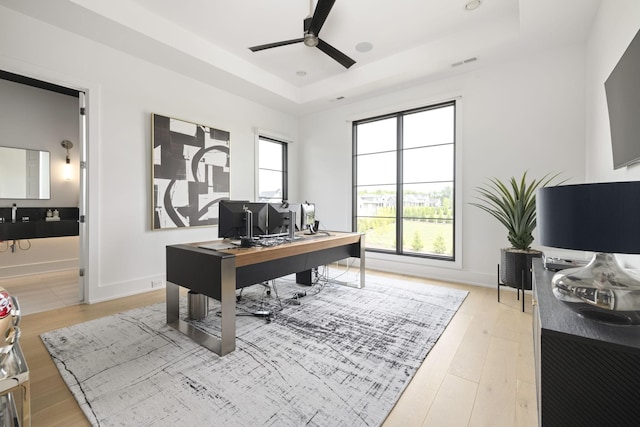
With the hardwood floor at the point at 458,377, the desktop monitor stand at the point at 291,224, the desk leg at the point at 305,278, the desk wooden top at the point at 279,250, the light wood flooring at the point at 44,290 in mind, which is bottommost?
the hardwood floor at the point at 458,377

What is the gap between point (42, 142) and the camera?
4.55m

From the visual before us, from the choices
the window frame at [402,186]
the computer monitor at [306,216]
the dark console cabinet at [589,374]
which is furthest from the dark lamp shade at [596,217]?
the window frame at [402,186]

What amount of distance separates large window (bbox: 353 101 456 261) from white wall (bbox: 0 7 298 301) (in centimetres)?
288

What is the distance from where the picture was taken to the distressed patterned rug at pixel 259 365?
4.99ft

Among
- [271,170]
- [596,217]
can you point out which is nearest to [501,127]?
[596,217]

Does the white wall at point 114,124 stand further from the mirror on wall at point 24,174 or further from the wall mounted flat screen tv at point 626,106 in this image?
the wall mounted flat screen tv at point 626,106

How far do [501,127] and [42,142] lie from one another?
696 cm

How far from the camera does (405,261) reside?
4.53 meters

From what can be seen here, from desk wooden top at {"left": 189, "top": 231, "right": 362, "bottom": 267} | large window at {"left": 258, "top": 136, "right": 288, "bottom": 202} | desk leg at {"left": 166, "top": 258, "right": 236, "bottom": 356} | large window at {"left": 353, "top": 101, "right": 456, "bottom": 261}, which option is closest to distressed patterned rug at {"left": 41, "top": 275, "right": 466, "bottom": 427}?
desk leg at {"left": 166, "top": 258, "right": 236, "bottom": 356}

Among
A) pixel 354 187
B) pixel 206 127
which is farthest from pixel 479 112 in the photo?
A: pixel 206 127

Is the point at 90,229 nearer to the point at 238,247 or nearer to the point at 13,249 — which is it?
the point at 238,247

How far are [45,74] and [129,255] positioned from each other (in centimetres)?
209

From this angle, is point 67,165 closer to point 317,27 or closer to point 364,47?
point 317,27

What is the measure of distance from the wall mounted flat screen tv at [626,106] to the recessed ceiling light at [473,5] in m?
1.72
